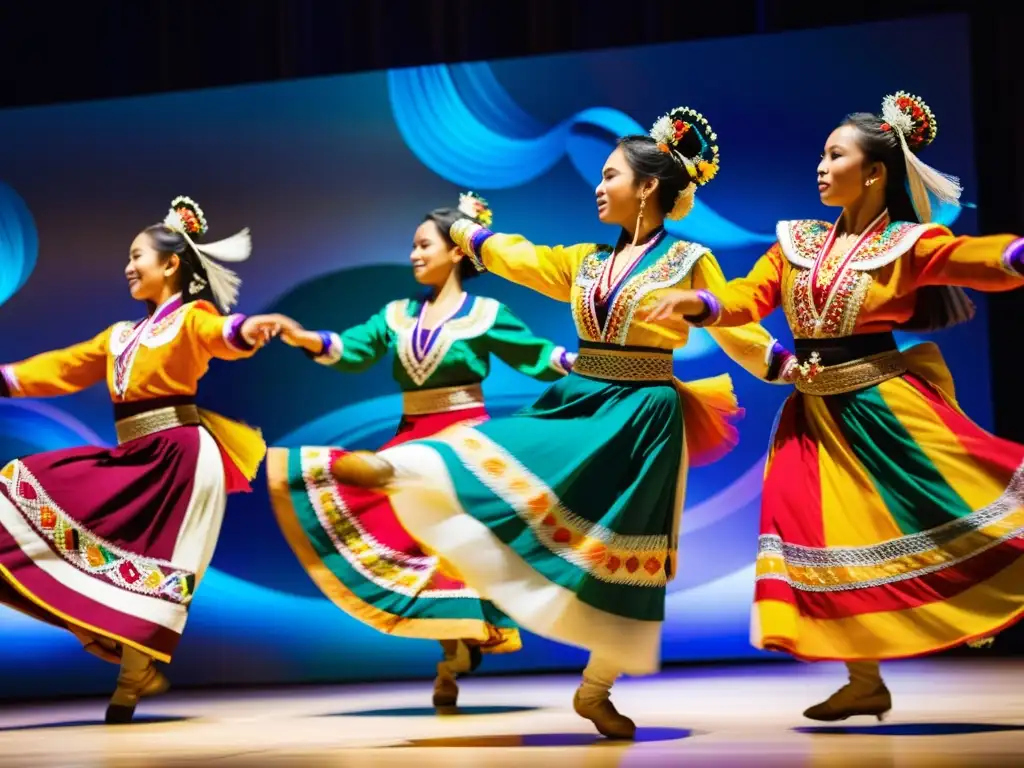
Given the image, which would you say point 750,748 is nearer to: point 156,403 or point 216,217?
point 156,403

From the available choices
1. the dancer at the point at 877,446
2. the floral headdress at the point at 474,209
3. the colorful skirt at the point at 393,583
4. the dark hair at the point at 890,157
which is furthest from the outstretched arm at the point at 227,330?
the dark hair at the point at 890,157

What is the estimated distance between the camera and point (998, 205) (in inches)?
187

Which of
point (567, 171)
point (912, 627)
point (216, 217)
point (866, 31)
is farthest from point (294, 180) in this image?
point (912, 627)

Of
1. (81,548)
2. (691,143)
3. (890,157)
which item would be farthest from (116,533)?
(890,157)

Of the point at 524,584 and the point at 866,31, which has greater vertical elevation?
the point at 866,31

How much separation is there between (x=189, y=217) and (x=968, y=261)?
2.35 metres

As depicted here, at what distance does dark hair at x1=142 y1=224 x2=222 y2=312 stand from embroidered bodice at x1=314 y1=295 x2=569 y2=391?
1.53 ft

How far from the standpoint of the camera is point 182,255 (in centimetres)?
433

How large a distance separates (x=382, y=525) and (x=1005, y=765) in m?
1.94

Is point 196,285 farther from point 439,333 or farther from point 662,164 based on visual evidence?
point 662,164

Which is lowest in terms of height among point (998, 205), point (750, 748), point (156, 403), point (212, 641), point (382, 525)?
point (212, 641)

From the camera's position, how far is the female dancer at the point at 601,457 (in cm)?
307

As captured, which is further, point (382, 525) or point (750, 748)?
point (382, 525)

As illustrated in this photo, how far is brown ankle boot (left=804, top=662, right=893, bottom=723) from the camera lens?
3.33 metres
